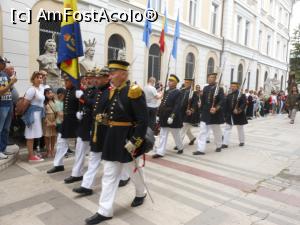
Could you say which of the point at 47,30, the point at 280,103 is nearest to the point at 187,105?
the point at 47,30

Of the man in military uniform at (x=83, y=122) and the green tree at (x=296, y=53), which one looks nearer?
the man in military uniform at (x=83, y=122)

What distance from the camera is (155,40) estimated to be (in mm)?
15367

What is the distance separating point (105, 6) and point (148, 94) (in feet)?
16.4

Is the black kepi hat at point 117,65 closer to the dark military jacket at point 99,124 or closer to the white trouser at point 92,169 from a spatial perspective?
the dark military jacket at point 99,124

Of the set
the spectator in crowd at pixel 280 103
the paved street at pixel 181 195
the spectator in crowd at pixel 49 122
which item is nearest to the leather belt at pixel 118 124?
the paved street at pixel 181 195

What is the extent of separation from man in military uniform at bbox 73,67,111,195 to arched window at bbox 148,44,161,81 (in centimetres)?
1080

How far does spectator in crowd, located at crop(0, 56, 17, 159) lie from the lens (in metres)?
5.52

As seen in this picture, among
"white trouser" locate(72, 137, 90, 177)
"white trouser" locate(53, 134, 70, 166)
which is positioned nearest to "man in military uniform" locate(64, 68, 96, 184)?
"white trouser" locate(72, 137, 90, 177)

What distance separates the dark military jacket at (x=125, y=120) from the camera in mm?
3746

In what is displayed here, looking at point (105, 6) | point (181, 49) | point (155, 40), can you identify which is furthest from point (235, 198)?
point (181, 49)

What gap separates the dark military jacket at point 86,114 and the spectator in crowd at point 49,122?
162 centimetres

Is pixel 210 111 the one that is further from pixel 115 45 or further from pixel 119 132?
pixel 115 45

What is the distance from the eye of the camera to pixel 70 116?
17.5 feet

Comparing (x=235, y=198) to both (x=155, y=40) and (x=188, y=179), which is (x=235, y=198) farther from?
(x=155, y=40)
